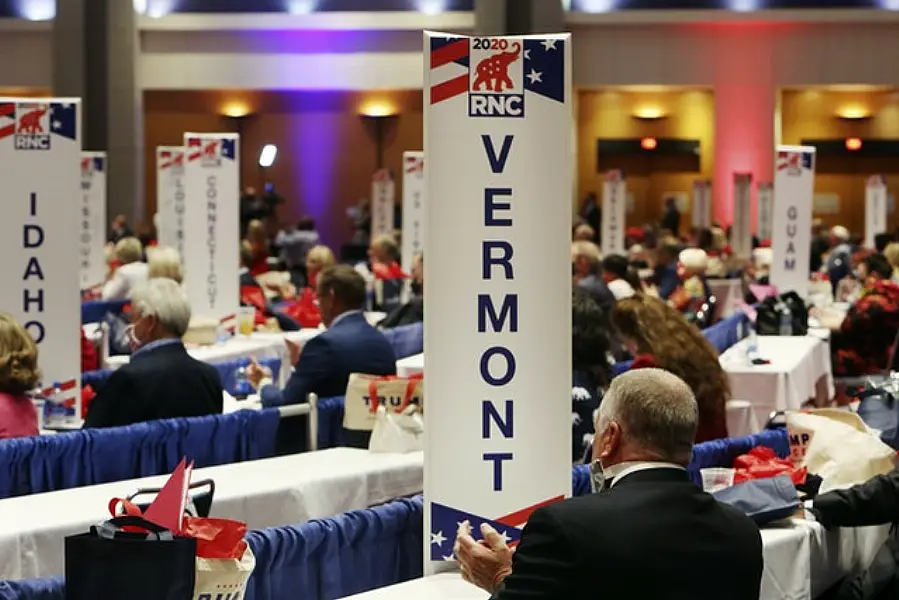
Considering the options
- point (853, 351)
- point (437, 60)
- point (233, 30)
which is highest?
point (233, 30)

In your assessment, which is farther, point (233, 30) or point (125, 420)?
point (233, 30)

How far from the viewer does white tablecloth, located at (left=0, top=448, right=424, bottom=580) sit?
4602mm

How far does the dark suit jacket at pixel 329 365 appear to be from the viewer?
281 inches

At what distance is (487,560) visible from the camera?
136 inches

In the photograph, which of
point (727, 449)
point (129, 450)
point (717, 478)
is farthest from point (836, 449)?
point (129, 450)

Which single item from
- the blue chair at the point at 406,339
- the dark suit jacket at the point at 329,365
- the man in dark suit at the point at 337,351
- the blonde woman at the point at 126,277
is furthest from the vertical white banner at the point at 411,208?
the dark suit jacket at the point at 329,365

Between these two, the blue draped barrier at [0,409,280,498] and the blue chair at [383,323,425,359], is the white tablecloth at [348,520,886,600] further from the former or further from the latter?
the blue chair at [383,323,425,359]

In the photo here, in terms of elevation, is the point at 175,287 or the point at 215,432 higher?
the point at 175,287

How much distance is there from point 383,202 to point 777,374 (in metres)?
10.3

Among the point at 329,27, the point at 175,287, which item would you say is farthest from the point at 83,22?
the point at 175,287

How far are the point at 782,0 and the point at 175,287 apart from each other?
790 inches

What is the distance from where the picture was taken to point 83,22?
24.5 meters

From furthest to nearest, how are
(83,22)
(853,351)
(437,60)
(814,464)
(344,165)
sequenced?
1. (344,165)
2. (83,22)
3. (853,351)
4. (814,464)
5. (437,60)

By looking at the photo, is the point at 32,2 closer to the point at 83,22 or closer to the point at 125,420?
the point at 83,22
